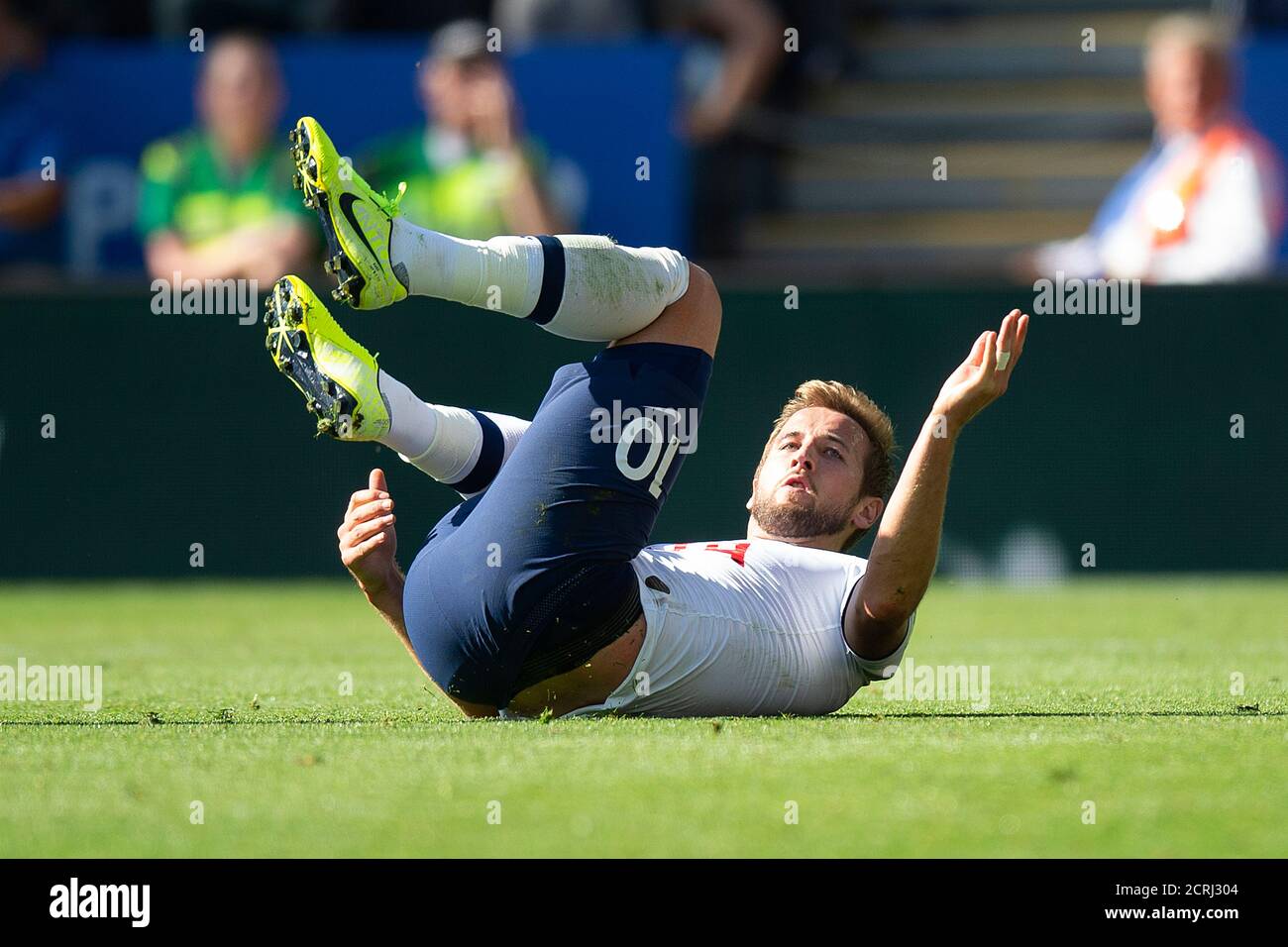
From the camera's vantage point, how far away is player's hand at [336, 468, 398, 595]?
4922 mm

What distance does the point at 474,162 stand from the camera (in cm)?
1111

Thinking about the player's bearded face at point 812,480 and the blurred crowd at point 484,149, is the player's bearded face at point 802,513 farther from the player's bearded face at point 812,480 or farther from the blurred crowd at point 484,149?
the blurred crowd at point 484,149

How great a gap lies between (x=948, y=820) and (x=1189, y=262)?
729 cm

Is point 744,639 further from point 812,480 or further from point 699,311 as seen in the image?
point 699,311

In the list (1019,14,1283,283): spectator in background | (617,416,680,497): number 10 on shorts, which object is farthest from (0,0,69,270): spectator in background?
(617,416,680,497): number 10 on shorts

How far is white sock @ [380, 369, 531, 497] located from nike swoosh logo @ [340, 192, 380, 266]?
1.16ft

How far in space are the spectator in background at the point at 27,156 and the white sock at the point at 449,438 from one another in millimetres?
7361

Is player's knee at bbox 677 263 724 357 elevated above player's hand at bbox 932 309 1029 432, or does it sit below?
above

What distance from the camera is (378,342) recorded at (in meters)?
10.7

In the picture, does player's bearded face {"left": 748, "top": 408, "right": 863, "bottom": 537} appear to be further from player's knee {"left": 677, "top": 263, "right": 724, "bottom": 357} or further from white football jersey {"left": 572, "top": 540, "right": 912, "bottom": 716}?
player's knee {"left": 677, "top": 263, "right": 724, "bottom": 357}

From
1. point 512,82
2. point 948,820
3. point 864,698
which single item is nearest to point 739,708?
point 864,698

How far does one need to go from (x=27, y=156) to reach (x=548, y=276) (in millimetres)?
7990

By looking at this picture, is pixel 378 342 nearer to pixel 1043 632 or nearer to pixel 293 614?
pixel 293 614

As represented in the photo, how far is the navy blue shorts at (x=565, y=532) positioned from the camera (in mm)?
4605
